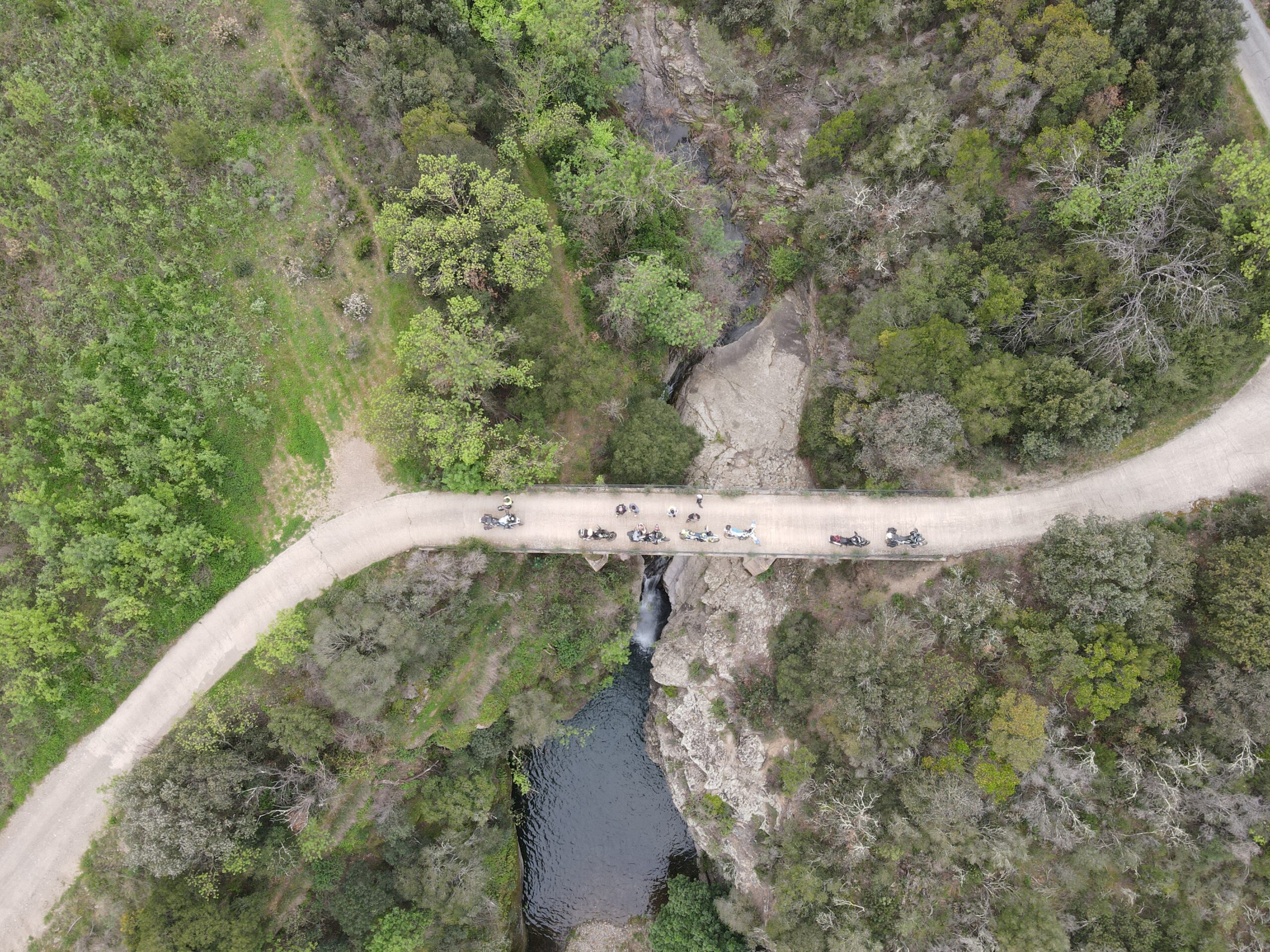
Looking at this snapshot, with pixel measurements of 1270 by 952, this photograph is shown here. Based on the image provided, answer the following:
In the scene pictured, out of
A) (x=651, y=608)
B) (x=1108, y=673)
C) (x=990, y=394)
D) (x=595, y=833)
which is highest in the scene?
(x=990, y=394)

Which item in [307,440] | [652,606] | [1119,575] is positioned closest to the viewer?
[1119,575]

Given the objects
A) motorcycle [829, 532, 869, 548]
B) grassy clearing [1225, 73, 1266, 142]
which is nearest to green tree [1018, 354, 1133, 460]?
motorcycle [829, 532, 869, 548]

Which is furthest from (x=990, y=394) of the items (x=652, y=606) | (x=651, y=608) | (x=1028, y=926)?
(x=1028, y=926)

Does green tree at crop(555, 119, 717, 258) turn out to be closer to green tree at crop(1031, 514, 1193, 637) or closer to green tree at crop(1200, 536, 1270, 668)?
green tree at crop(1031, 514, 1193, 637)

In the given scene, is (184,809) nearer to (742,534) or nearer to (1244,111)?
(742,534)

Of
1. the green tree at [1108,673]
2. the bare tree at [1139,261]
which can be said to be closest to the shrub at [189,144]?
the bare tree at [1139,261]

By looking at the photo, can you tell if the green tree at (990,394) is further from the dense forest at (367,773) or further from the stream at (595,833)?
the stream at (595,833)
